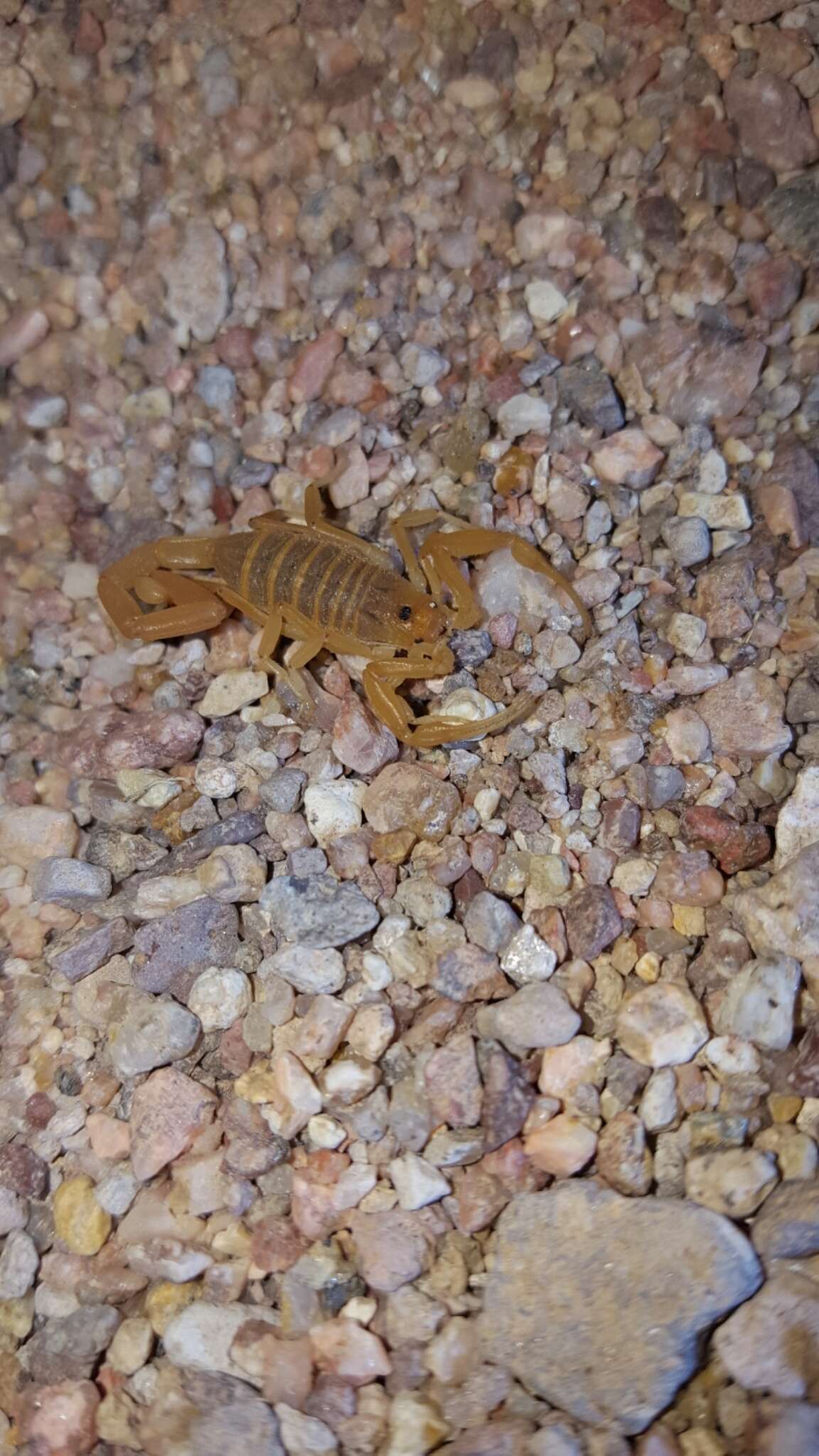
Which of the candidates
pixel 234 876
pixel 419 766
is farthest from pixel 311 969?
pixel 419 766

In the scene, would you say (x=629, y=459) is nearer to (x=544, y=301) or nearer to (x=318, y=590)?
(x=544, y=301)

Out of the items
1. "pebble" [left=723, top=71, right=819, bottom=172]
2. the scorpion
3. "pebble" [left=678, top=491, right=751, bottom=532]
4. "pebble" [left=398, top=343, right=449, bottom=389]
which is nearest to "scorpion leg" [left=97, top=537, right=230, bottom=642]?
the scorpion

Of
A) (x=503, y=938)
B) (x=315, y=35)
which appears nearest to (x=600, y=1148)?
(x=503, y=938)

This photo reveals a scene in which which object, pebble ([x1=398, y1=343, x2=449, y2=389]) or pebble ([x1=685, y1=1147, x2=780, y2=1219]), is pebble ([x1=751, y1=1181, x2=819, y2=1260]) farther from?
pebble ([x1=398, y1=343, x2=449, y2=389])

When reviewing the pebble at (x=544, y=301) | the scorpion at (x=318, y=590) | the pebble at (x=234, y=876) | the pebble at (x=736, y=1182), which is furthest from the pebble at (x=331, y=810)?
the pebble at (x=544, y=301)

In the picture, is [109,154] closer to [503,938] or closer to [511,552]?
[511,552]
